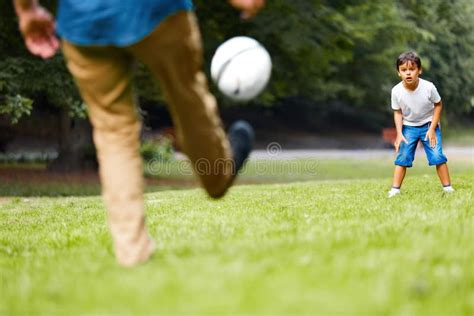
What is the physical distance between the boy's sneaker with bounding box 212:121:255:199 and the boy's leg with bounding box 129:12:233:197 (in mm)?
29

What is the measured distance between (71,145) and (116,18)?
51.1ft

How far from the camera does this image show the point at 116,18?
3.49m

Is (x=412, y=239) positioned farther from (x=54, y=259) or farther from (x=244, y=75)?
(x=54, y=259)

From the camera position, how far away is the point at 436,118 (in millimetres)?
7535

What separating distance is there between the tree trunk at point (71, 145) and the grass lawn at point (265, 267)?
12610 millimetres

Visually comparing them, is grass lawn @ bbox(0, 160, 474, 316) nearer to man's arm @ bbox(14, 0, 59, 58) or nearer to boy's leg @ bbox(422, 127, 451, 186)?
man's arm @ bbox(14, 0, 59, 58)

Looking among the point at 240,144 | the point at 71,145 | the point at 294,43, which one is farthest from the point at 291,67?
the point at 240,144

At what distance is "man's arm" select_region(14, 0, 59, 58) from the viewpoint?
12.3 ft

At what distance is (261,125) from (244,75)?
35.2 meters

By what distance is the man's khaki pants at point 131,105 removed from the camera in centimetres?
355

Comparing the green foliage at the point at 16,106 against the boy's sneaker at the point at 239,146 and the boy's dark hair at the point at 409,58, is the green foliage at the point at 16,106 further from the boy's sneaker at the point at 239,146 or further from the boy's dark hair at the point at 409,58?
the boy's sneaker at the point at 239,146

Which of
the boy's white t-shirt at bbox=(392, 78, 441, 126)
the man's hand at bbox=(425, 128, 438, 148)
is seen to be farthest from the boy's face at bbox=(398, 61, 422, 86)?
the man's hand at bbox=(425, 128, 438, 148)

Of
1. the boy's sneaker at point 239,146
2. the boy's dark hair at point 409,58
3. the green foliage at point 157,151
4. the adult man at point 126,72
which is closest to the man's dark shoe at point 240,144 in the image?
the boy's sneaker at point 239,146

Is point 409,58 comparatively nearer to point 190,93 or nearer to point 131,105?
point 190,93
